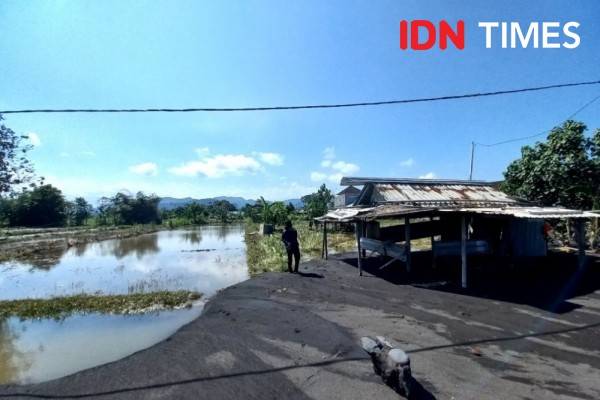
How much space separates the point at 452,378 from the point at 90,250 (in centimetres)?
2923

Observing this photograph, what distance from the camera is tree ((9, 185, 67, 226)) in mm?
54188

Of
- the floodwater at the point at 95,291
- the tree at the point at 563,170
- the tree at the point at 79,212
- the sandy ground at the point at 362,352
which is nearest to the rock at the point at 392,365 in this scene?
the sandy ground at the point at 362,352

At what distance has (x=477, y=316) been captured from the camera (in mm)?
7602

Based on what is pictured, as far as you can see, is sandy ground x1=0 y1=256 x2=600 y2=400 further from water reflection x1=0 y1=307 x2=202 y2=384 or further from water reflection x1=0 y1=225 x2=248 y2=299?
water reflection x1=0 y1=225 x2=248 y2=299

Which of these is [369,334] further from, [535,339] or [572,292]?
[572,292]

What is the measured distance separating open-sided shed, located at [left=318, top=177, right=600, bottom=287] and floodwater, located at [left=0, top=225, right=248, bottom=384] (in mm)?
6472

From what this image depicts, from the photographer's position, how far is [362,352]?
5.88 m

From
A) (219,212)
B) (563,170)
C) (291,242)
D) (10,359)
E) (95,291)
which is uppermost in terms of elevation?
(563,170)

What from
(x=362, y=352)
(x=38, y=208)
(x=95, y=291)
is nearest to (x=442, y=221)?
(x=362, y=352)

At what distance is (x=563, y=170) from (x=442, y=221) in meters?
5.92

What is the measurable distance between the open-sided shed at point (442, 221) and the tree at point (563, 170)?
1.78 metres

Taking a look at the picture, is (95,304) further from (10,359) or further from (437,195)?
(437,195)

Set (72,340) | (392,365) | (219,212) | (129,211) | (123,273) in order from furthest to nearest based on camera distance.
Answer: (219,212) → (129,211) → (123,273) → (72,340) → (392,365)

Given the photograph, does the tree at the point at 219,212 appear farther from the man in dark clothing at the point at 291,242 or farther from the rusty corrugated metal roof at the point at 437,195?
the man in dark clothing at the point at 291,242
